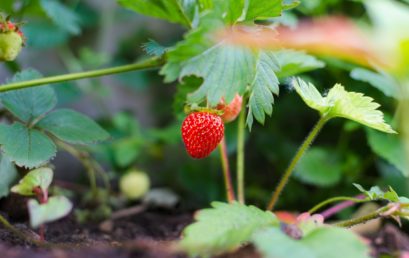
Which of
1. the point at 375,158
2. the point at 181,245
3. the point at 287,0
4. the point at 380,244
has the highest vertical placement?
the point at 287,0

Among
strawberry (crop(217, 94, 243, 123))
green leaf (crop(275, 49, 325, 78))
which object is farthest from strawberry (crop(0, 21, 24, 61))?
green leaf (crop(275, 49, 325, 78))

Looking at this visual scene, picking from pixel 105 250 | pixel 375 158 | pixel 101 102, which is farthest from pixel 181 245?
pixel 101 102

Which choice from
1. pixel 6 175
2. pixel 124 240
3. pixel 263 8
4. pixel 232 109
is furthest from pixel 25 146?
pixel 263 8

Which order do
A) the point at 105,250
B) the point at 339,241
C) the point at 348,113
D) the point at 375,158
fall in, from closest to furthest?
the point at 339,241, the point at 105,250, the point at 348,113, the point at 375,158

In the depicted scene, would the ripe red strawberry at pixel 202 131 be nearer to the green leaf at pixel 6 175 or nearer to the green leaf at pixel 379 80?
the green leaf at pixel 6 175

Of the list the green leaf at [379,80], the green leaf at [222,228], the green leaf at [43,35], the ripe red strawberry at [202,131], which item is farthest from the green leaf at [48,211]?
the green leaf at [43,35]

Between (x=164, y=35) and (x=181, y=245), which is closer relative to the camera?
(x=181, y=245)

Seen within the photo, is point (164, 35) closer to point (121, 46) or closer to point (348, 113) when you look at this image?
point (121, 46)

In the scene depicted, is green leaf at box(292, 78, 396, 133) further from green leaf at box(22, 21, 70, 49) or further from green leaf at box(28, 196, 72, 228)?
green leaf at box(22, 21, 70, 49)
